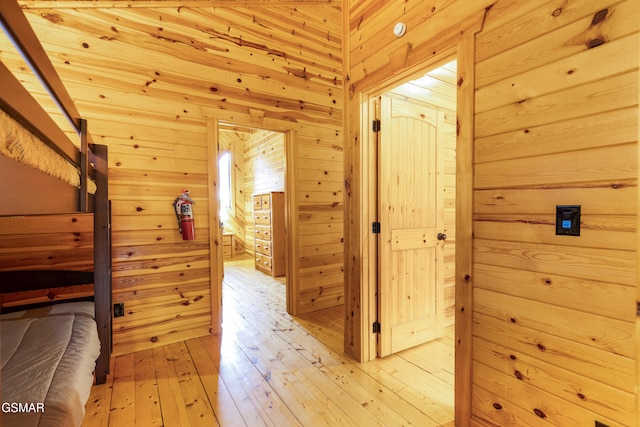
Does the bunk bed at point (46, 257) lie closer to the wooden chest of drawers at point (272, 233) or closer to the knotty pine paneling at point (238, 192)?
the wooden chest of drawers at point (272, 233)

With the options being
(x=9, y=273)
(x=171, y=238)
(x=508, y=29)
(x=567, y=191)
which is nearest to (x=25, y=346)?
(x=9, y=273)

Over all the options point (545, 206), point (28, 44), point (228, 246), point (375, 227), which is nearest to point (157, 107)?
point (28, 44)

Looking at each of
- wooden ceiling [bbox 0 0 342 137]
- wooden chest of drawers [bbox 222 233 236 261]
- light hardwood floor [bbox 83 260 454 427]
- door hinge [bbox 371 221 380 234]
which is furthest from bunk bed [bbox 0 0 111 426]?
wooden chest of drawers [bbox 222 233 236 261]

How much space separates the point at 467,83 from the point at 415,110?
0.98m

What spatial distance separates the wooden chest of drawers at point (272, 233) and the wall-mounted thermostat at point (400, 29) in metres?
3.36

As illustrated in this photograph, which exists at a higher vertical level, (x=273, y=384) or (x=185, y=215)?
(x=185, y=215)

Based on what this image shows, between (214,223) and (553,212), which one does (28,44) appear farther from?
(214,223)

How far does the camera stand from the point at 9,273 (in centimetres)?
204

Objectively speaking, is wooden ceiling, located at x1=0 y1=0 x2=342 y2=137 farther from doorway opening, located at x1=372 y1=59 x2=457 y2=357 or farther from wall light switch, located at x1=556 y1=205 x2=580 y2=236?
wall light switch, located at x1=556 y1=205 x2=580 y2=236

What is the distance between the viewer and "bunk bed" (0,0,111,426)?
2.43 ft

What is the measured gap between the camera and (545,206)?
119 cm

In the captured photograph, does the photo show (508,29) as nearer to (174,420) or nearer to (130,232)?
(174,420)

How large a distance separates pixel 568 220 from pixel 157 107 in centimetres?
296

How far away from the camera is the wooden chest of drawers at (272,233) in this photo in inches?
191
